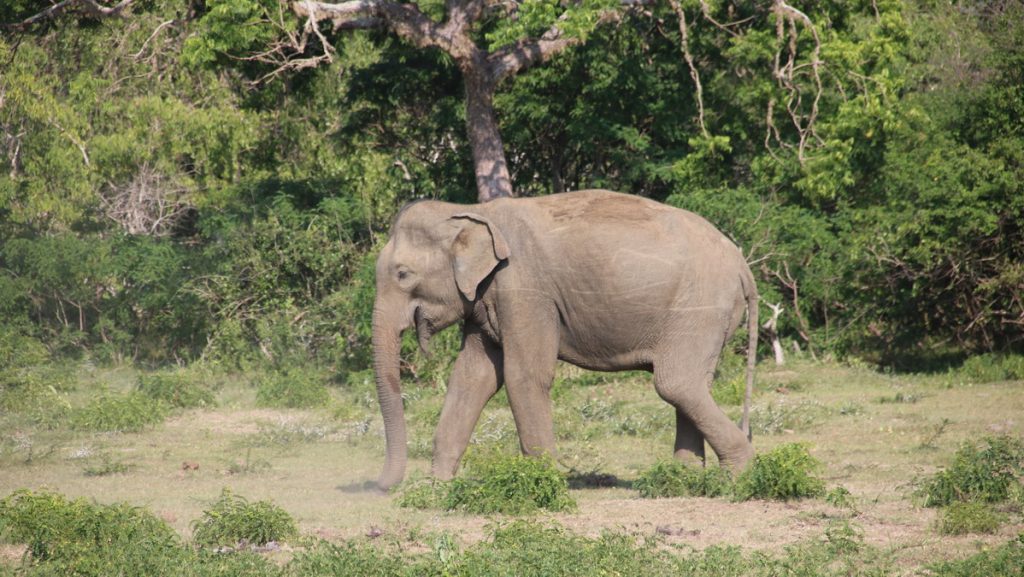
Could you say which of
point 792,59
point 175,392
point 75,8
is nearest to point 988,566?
point 175,392

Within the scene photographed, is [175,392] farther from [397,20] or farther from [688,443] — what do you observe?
[688,443]

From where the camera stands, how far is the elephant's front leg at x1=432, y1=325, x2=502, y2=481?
1103cm

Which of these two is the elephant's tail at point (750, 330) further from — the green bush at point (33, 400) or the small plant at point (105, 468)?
the green bush at point (33, 400)

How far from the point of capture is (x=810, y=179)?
59.6 feet

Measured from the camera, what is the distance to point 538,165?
22422 millimetres

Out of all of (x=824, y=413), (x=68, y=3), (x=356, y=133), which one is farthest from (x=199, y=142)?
(x=824, y=413)

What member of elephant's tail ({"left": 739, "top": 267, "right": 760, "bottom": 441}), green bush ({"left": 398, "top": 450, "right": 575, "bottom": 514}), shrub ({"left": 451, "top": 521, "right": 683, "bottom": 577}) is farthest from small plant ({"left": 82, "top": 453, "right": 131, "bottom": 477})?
elephant's tail ({"left": 739, "top": 267, "right": 760, "bottom": 441})

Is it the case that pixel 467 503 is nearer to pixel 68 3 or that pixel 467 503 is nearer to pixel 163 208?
pixel 68 3

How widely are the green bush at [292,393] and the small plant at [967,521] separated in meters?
9.19

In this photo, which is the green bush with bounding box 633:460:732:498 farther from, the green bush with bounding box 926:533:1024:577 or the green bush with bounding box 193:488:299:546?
the green bush with bounding box 193:488:299:546

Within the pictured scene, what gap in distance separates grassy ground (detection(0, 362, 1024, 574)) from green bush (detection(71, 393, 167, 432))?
187 mm

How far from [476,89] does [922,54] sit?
928 cm

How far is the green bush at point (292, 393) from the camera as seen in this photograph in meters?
16.4

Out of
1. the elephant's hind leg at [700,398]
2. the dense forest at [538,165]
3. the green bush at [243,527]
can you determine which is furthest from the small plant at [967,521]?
the dense forest at [538,165]
